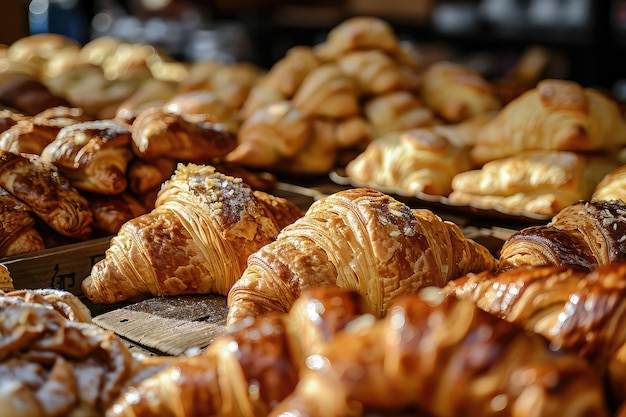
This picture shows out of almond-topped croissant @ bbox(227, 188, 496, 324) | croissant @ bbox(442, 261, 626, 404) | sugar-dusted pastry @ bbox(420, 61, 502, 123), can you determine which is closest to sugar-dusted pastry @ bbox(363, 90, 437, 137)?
sugar-dusted pastry @ bbox(420, 61, 502, 123)

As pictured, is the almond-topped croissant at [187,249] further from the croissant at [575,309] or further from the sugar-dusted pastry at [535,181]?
the sugar-dusted pastry at [535,181]

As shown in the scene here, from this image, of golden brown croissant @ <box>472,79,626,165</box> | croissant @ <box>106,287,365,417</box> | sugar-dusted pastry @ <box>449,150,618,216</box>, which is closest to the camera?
croissant @ <box>106,287,365,417</box>

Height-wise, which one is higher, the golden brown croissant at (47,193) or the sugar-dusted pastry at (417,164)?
the golden brown croissant at (47,193)

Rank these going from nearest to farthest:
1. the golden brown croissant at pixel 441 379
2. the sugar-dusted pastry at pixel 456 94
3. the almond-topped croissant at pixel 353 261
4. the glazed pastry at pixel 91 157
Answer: the golden brown croissant at pixel 441 379 → the almond-topped croissant at pixel 353 261 → the glazed pastry at pixel 91 157 → the sugar-dusted pastry at pixel 456 94

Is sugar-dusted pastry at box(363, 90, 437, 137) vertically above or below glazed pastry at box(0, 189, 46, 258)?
below

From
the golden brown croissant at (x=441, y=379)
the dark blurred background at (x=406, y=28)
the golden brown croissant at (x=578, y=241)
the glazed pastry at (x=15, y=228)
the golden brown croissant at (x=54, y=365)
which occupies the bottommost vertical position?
the dark blurred background at (x=406, y=28)

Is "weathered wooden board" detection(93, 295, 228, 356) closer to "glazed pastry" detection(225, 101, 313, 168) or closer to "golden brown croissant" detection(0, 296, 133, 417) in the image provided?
"golden brown croissant" detection(0, 296, 133, 417)

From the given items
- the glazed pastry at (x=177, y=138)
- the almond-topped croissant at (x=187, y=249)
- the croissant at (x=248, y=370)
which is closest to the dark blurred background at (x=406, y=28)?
the glazed pastry at (x=177, y=138)
